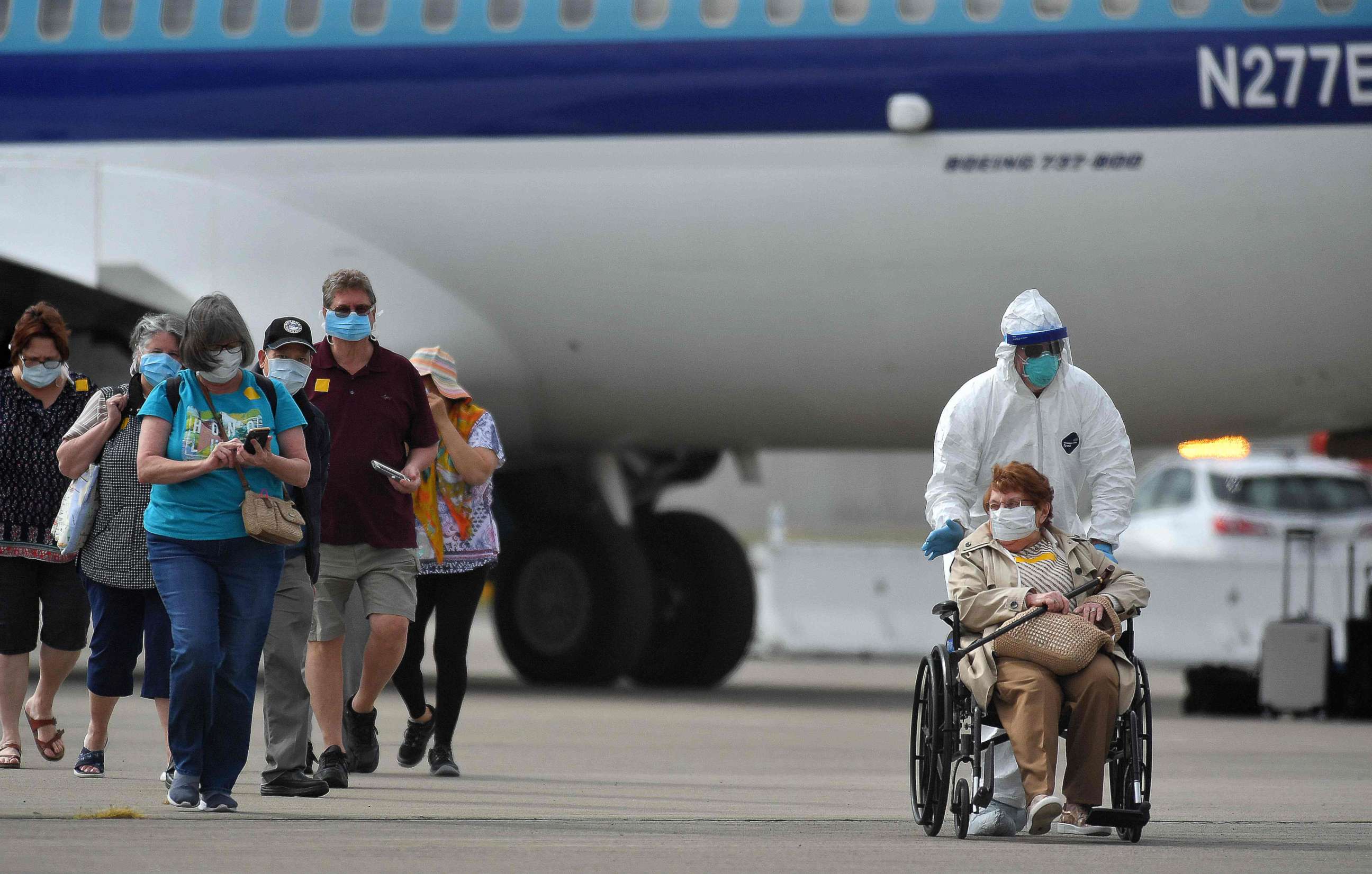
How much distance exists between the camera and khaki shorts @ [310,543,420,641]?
7145 mm

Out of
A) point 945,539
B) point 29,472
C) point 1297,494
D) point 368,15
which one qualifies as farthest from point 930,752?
point 1297,494

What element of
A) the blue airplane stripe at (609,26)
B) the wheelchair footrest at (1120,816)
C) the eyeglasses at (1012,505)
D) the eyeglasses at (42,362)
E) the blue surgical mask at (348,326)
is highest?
the blue airplane stripe at (609,26)

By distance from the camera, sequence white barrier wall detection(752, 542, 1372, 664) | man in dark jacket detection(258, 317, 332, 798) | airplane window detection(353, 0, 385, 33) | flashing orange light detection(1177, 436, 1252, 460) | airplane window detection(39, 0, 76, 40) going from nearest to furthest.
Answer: man in dark jacket detection(258, 317, 332, 798) → airplane window detection(353, 0, 385, 33) → airplane window detection(39, 0, 76, 40) → flashing orange light detection(1177, 436, 1252, 460) → white barrier wall detection(752, 542, 1372, 664)

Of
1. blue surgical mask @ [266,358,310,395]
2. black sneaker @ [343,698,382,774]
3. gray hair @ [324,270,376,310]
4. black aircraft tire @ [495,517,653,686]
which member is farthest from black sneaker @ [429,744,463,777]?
black aircraft tire @ [495,517,653,686]

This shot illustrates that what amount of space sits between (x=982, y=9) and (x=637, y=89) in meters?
1.77

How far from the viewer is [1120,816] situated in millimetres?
5781

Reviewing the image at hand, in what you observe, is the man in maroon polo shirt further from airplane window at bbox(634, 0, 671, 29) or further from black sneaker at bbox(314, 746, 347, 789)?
airplane window at bbox(634, 0, 671, 29)

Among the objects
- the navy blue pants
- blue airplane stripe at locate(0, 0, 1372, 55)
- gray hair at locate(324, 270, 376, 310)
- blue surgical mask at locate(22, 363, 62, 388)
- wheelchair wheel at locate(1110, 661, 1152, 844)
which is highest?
blue airplane stripe at locate(0, 0, 1372, 55)

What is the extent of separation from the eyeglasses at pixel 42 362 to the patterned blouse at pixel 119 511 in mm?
574

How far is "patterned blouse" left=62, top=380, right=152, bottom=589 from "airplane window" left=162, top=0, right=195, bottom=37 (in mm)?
4814

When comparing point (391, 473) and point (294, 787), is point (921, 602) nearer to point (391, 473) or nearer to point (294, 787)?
point (391, 473)

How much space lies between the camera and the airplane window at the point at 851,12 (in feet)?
35.2

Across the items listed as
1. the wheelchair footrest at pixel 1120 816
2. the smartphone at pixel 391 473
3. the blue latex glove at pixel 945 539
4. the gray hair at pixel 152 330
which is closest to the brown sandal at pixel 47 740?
the gray hair at pixel 152 330

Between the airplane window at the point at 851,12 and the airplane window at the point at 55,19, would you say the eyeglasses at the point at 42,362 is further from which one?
the airplane window at the point at 851,12
